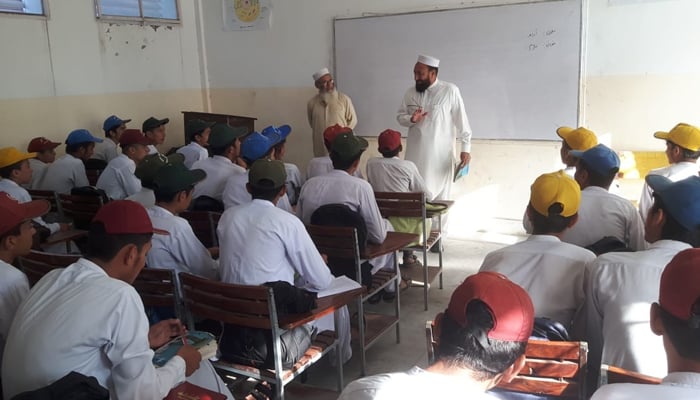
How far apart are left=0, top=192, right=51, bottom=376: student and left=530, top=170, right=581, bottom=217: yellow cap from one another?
1.88 metres

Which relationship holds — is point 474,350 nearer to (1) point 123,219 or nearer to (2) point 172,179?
(1) point 123,219

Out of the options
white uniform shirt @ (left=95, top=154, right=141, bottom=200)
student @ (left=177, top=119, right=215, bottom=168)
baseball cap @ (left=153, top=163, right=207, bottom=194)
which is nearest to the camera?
baseball cap @ (left=153, top=163, right=207, bottom=194)

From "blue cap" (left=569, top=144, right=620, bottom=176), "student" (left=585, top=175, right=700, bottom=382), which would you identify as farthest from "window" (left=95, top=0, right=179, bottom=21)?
"student" (left=585, top=175, right=700, bottom=382)

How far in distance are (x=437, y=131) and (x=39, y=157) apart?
12.1 ft

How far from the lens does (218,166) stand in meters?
4.09

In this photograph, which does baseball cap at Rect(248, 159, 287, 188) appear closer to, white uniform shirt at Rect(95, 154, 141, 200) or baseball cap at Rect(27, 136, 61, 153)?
white uniform shirt at Rect(95, 154, 141, 200)

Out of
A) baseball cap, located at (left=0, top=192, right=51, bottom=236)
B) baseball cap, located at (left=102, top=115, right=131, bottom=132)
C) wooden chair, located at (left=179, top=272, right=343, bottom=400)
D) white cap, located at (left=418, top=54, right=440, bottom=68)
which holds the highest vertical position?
white cap, located at (left=418, top=54, right=440, bottom=68)

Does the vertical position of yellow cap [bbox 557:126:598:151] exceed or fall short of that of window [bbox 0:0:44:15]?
it falls short

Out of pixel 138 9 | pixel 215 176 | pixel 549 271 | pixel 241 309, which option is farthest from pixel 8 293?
pixel 138 9

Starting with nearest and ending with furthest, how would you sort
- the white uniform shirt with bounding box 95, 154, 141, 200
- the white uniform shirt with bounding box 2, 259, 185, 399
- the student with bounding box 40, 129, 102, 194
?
the white uniform shirt with bounding box 2, 259, 185, 399
the white uniform shirt with bounding box 95, 154, 141, 200
the student with bounding box 40, 129, 102, 194

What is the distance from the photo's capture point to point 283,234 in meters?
2.52

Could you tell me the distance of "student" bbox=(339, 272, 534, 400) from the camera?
1.16 metres

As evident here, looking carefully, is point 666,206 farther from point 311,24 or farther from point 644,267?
point 311,24

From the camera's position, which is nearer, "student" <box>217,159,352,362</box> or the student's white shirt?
the student's white shirt
